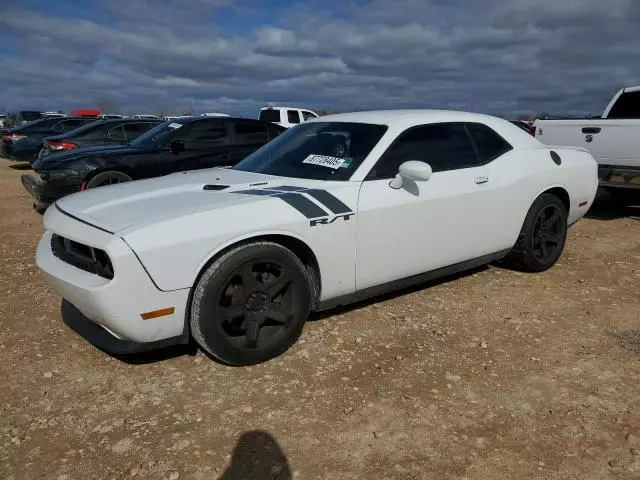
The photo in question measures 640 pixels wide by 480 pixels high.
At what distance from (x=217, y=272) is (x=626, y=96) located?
7.65 m

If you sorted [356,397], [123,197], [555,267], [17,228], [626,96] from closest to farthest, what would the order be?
[356,397] < [123,197] < [555,267] < [17,228] < [626,96]

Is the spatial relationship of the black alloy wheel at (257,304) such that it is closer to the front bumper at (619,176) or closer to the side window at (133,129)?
the front bumper at (619,176)

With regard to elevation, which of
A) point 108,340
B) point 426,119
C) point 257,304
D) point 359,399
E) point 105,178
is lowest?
point 359,399

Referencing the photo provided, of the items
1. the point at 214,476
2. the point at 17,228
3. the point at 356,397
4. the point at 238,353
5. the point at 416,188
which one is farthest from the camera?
the point at 17,228

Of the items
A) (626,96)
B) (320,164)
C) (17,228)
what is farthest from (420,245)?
(626,96)

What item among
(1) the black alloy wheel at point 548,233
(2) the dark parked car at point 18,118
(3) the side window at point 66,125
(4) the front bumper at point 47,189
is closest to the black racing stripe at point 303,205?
(1) the black alloy wheel at point 548,233

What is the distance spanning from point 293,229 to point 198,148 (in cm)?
501

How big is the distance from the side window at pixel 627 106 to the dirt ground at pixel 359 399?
15.8 ft

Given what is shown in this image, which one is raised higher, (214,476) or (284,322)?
(284,322)

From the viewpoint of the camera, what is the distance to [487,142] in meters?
4.47

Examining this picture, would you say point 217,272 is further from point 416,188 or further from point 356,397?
point 416,188

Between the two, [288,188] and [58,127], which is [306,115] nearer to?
[58,127]

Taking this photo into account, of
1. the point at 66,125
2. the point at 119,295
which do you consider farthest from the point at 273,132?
the point at 66,125

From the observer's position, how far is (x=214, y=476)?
2.31 meters
